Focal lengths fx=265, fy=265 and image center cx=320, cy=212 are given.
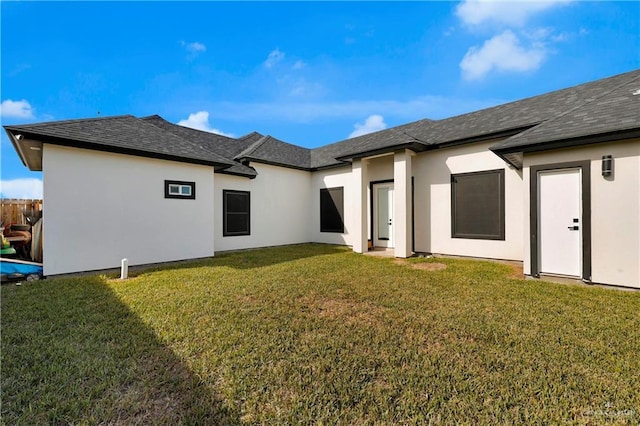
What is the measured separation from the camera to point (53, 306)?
462 cm

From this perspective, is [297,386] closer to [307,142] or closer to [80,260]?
[80,260]

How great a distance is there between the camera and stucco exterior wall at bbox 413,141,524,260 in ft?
26.5

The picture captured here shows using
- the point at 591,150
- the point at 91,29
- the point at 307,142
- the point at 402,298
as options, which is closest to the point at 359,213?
the point at 402,298

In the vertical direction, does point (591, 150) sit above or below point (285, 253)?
above

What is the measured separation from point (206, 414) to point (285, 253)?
8.26m

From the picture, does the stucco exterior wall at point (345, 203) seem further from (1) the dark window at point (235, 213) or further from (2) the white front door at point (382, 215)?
(1) the dark window at point (235, 213)

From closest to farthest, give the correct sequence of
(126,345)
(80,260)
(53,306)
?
(126,345) → (53,306) → (80,260)

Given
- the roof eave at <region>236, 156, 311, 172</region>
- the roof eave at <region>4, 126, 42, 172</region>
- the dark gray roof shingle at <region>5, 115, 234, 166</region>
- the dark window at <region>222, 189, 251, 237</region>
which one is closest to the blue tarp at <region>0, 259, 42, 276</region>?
the roof eave at <region>4, 126, 42, 172</region>

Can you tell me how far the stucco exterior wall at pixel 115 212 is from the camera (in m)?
6.52

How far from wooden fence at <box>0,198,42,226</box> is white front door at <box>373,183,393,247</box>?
1249cm

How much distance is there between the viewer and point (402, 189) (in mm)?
9570

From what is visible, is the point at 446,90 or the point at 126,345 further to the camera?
the point at 446,90

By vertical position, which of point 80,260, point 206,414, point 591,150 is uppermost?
Answer: point 591,150

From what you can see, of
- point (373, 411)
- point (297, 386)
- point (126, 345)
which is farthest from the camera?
point (126, 345)
